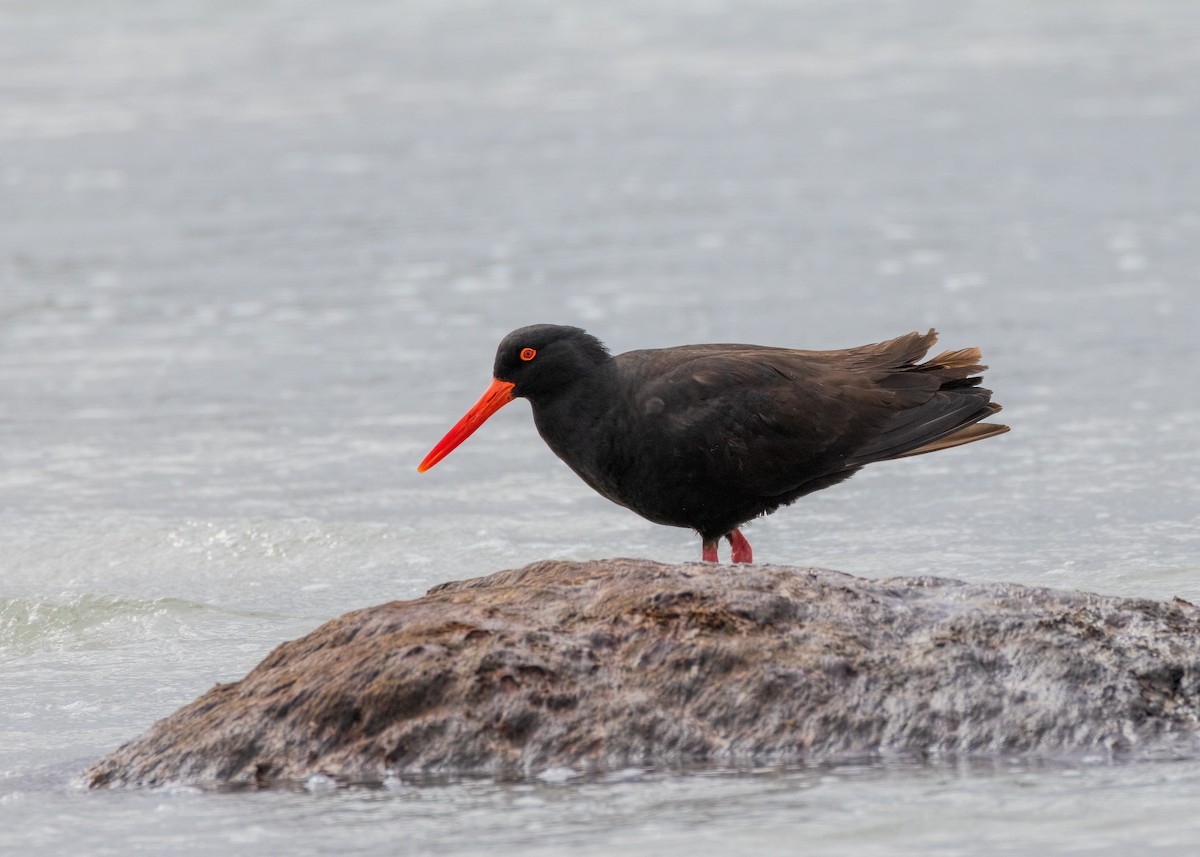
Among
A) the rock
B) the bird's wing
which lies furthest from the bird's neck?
the rock

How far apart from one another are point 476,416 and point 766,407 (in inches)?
43.7

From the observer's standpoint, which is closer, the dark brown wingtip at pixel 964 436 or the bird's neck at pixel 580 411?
the bird's neck at pixel 580 411

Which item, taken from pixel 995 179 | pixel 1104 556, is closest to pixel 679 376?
pixel 1104 556

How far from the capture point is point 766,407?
659 cm

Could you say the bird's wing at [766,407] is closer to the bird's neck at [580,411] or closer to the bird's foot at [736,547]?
the bird's neck at [580,411]

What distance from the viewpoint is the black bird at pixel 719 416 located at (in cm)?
636

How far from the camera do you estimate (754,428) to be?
6.49 m

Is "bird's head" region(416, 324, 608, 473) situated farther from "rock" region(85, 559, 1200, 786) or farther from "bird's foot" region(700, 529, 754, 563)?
"rock" region(85, 559, 1200, 786)

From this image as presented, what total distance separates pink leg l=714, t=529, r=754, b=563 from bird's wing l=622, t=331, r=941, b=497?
1.07ft

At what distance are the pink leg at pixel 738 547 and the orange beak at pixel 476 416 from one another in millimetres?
1023

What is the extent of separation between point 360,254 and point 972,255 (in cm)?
478

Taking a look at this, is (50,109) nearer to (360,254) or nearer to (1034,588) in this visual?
(360,254)

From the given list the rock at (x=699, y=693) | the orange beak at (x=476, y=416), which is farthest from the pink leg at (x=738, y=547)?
the rock at (x=699, y=693)

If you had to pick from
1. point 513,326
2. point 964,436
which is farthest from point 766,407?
point 513,326
